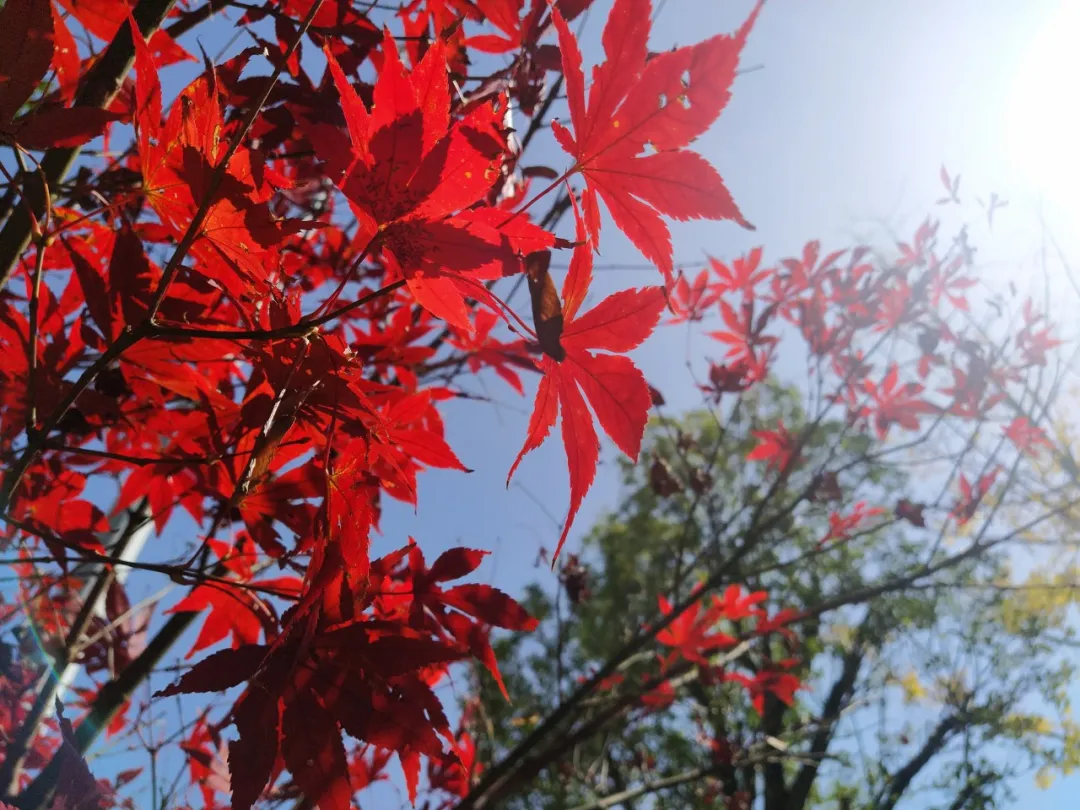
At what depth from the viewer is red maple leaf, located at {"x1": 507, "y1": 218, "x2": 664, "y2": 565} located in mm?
500

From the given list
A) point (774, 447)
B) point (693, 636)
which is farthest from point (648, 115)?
point (774, 447)

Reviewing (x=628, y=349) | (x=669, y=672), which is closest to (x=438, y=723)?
(x=628, y=349)

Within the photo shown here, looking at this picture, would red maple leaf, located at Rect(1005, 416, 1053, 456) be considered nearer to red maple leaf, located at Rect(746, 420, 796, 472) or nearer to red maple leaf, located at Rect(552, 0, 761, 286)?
red maple leaf, located at Rect(746, 420, 796, 472)

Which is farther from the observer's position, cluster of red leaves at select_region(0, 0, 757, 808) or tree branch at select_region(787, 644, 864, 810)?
tree branch at select_region(787, 644, 864, 810)

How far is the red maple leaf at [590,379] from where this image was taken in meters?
0.50

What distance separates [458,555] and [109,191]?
69 cm

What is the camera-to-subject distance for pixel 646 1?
0.47 m

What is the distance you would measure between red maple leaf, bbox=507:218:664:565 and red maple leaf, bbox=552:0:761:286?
6 centimetres

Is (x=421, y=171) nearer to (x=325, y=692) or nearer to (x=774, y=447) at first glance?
(x=325, y=692)

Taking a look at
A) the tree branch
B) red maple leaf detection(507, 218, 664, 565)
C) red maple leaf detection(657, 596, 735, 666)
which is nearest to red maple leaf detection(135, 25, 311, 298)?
red maple leaf detection(507, 218, 664, 565)

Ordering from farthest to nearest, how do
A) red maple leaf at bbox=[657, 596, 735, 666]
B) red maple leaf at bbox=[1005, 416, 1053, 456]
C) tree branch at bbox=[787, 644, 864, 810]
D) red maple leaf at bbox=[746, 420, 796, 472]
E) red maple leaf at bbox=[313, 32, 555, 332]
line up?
tree branch at bbox=[787, 644, 864, 810] < red maple leaf at bbox=[746, 420, 796, 472] < red maple leaf at bbox=[1005, 416, 1053, 456] < red maple leaf at bbox=[657, 596, 735, 666] < red maple leaf at bbox=[313, 32, 555, 332]

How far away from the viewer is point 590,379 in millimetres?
519

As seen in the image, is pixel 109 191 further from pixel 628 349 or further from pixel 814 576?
pixel 814 576

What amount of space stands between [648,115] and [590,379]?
207mm
